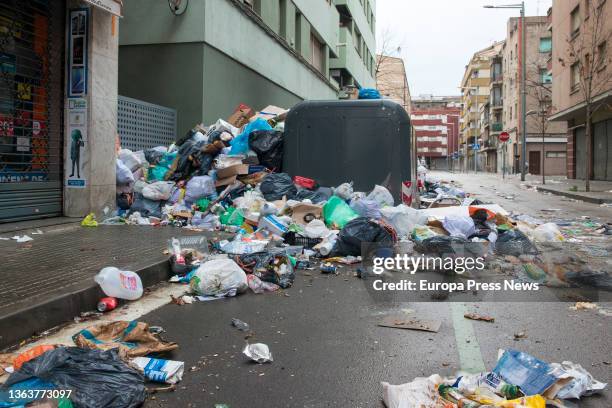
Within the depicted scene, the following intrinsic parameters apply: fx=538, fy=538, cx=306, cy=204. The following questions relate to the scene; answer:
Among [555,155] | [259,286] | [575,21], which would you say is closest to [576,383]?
[259,286]

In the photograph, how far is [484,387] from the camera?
2576 millimetres

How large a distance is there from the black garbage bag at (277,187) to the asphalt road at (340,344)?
392cm

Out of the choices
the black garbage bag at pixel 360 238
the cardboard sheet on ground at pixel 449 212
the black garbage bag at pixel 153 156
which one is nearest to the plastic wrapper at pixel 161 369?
the black garbage bag at pixel 360 238

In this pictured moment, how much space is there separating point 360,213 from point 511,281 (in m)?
3.10

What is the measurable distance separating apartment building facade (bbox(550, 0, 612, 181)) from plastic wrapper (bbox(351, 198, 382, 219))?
15.8 m

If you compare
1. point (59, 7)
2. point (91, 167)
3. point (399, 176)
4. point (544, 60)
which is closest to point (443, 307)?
point (399, 176)

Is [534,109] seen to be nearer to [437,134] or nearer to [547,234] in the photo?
[547,234]

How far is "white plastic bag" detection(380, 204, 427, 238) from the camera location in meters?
7.55

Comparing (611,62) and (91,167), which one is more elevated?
(611,62)

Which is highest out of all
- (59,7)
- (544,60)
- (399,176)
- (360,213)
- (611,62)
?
(544,60)

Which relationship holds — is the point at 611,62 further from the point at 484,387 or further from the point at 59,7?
the point at 484,387

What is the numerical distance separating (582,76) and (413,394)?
71.6ft

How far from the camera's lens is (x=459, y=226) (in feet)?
23.6

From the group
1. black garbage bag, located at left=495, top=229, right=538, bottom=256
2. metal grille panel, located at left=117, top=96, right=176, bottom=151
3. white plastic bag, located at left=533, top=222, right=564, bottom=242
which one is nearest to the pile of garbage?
black garbage bag, located at left=495, top=229, right=538, bottom=256
